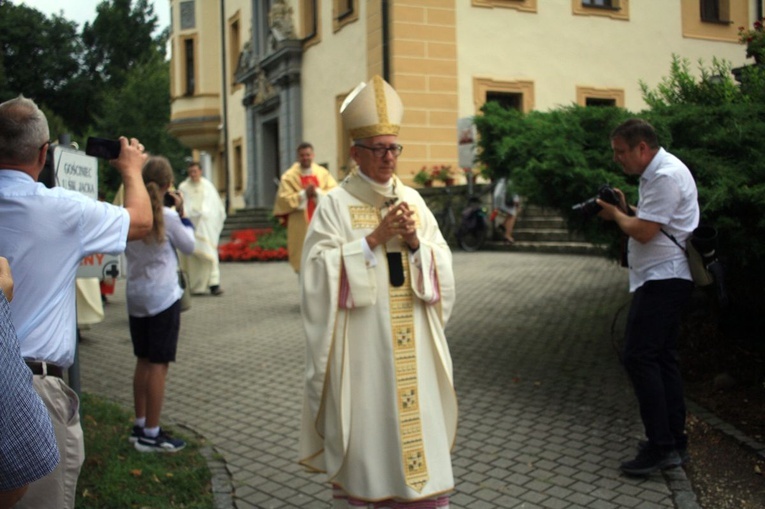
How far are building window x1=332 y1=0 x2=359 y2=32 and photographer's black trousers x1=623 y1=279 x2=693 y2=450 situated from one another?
55.3ft

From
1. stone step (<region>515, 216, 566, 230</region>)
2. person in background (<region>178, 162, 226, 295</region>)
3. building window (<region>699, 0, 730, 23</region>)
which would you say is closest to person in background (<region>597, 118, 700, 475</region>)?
person in background (<region>178, 162, 226, 295</region>)

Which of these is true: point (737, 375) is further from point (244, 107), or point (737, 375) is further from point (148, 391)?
point (244, 107)

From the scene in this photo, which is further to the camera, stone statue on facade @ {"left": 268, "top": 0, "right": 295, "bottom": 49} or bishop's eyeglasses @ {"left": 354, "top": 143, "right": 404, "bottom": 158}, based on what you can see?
stone statue on facade @ {"left": 268, "top": 0, "right": 295, "bottom": 49}

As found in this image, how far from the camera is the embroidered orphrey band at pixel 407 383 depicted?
362 centimetres

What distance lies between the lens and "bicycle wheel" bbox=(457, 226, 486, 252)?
17.4 metres

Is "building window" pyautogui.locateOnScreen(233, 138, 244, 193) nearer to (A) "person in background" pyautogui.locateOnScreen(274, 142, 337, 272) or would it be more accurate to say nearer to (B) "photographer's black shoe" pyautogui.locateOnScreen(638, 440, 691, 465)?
(A) "person in background" pyautogui.locateOnScreen(274, 142, 337, 272)

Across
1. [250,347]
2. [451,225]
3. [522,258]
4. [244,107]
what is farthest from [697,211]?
[244,107]

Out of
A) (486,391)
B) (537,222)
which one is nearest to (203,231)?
(486,391)

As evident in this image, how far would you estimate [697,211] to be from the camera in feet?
15.1

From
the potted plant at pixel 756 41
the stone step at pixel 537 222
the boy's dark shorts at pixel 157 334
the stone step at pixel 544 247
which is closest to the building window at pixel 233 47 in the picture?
the stone step at pixel 537 222

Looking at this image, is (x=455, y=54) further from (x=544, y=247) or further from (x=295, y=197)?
(x=295, y=197)

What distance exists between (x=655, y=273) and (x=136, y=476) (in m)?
3.06

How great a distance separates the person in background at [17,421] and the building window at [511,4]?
18734mm

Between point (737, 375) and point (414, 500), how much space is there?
357cm
